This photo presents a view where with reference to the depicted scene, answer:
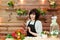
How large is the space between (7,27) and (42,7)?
136 cm

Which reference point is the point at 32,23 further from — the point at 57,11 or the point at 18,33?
the point at 57,11

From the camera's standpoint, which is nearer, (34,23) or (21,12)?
(34,23)

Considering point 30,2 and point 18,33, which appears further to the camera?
point 30,2

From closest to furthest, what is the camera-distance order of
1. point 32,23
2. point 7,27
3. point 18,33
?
point 18,33 < point 32,23 < point 7,27

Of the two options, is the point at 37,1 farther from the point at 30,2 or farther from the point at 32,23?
the point at 32,23

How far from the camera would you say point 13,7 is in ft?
20.3

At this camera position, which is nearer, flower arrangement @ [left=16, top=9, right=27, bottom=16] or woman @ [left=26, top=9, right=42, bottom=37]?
woman @ [left=26, top=9, right=42, bottom=37]

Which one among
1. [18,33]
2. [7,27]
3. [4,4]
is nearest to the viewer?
[18,33]

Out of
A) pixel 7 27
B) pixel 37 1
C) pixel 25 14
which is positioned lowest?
pixel 7 27

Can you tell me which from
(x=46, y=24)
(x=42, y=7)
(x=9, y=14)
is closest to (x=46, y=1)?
(x=42, y=7)

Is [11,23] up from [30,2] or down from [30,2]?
down

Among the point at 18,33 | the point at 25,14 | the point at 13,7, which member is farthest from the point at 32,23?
the point at 13,7

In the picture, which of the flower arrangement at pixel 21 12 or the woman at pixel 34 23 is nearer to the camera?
the woman at pixel 34 23

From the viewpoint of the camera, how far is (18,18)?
6.09 m
